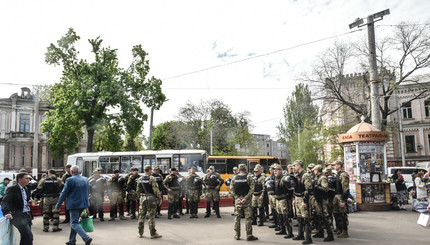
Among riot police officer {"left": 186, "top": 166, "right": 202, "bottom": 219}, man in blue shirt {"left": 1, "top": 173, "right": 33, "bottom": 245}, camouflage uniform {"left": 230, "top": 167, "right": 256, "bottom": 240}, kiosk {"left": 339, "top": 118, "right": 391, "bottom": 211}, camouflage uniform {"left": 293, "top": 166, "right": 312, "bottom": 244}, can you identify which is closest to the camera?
man in blue shirt {"left": 1, "top": 173, "right": 33, "bottom": 245}

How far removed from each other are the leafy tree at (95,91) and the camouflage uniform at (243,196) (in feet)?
→ 58.3

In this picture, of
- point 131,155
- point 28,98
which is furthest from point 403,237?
point 28,98

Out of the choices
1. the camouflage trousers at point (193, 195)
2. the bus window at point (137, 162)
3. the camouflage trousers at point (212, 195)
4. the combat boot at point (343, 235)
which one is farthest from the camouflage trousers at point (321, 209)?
the bus window at point (137, 162)

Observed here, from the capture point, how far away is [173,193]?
1286 cm

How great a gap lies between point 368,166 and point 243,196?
766cm

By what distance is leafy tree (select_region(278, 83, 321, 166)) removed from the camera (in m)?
44.6

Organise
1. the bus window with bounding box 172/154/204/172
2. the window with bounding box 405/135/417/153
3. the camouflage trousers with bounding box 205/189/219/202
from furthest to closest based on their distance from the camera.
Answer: the window with bounding box 405/135/417/153 → the bus window with bounding box 172/154/204/172 → the camouflage trousers with bounding box 205/189/219/202

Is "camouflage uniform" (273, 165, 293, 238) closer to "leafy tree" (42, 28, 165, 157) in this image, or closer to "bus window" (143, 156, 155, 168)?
"bus window" (143, 156, 155, 168)

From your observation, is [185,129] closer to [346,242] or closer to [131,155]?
[131,155]

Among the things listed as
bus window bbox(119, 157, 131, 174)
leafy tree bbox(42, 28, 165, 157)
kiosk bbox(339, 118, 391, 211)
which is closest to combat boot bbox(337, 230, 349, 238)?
kiosk bbox(339, 118, 391, 211)

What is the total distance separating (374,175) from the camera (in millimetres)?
13453

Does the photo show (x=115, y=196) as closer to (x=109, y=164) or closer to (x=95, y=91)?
(x=109, y=164)

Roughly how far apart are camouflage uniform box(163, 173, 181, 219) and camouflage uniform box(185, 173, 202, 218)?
460mm

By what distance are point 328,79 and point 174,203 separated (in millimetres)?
17537
